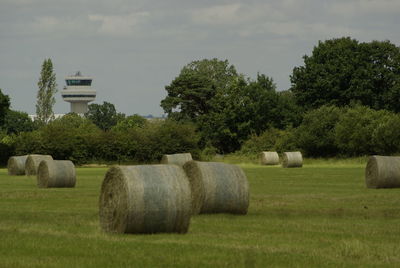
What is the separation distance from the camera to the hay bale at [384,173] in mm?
36719

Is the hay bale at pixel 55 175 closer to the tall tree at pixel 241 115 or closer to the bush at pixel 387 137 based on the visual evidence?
the bush at pixel 387 137

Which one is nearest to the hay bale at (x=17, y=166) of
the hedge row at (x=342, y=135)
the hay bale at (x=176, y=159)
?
the hay bale at (x=176, y=159)

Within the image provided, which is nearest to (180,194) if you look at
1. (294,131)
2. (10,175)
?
(10,175)

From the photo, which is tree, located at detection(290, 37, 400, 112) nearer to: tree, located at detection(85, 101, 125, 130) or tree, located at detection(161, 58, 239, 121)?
tree, located at detection(161, 58, 239, 121)

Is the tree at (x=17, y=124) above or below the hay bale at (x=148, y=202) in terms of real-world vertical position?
above

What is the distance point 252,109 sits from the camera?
354ft

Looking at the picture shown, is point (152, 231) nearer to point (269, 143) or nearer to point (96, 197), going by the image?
point (96, 197)

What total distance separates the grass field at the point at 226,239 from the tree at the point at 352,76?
245 feet

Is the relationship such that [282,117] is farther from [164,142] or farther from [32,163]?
[32,163]

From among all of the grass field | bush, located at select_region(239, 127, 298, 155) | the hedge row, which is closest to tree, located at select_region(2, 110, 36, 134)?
bush, located at select_region(239, 127, 298, 155)

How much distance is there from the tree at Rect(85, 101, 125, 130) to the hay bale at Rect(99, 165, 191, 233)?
172494 millimetres

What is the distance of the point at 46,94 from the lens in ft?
480

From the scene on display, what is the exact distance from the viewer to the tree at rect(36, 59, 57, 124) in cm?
14538

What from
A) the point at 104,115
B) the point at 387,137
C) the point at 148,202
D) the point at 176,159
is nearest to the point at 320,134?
the point at 387,137
